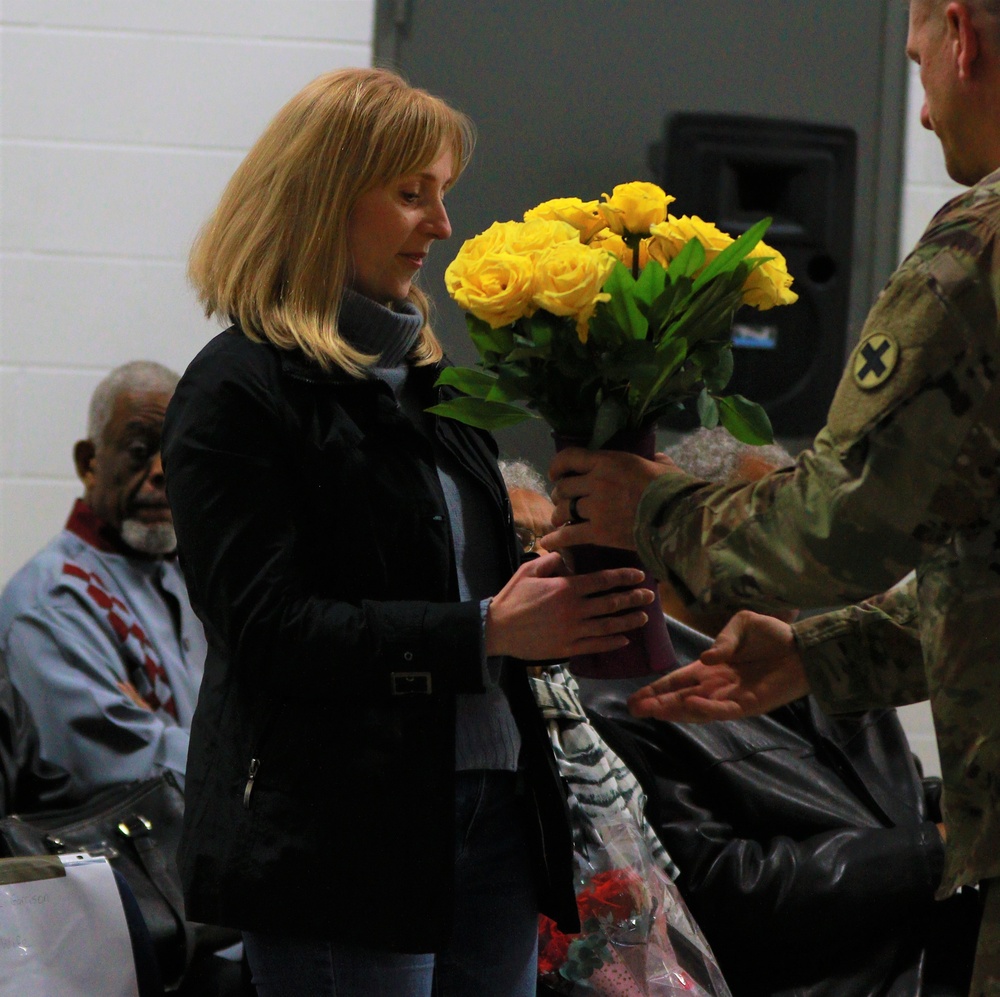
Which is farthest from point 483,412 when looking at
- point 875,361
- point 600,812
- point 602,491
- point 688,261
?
point 600,812

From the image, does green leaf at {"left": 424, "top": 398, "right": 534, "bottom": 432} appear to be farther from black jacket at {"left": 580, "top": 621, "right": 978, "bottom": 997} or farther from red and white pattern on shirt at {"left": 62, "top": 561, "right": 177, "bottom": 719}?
red and white pattern on shirt at {"left": 62, "top": 561, "right": 177, "bottom": 719}

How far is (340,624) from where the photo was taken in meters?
1.38

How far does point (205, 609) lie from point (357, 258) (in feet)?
1.39

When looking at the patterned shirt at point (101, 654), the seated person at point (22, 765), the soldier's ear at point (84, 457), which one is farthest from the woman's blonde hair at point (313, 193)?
the soldier's ear at point (84, 457)

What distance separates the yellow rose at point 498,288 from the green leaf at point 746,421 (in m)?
0.25

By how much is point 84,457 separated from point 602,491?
84.9 inches

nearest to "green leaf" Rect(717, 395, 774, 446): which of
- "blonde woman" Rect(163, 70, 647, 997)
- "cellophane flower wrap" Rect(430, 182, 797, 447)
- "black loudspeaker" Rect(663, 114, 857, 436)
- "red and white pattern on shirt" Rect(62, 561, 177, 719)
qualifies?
"cellophane flower wrap" Rect(430, 182, 797, 447)

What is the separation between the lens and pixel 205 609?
1426 mm

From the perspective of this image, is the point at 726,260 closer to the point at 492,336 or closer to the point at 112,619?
the point at 492,336

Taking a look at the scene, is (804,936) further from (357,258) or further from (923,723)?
(923,723)

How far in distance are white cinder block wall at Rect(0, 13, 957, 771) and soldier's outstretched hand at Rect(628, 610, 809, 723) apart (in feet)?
7.10

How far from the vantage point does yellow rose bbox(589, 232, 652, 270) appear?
1421 millimetres

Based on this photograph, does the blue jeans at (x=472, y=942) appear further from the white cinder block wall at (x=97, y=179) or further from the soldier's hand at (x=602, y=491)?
the white cinder block wall at (x=97, y=179)

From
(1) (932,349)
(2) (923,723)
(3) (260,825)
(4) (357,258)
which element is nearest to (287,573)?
(3) (260,825)
